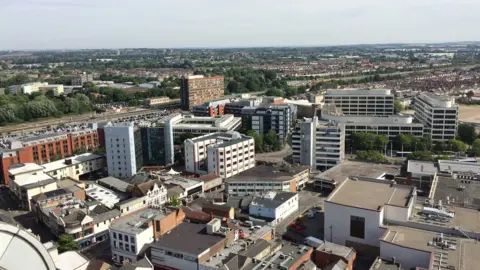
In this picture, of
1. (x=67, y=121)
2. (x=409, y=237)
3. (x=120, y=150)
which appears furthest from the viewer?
(x=67, y=121)

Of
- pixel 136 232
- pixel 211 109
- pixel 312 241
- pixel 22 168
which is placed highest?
pixel 211 109

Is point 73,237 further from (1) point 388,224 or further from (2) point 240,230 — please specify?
(1) point 388,224

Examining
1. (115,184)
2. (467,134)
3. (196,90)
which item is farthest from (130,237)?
(196,90)

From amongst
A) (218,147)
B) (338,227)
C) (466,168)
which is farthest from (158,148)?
(466,168)

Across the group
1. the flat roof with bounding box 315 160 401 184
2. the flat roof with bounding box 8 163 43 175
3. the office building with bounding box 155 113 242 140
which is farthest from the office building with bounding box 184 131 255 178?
the flat roof with bounding box 8 163 43 175

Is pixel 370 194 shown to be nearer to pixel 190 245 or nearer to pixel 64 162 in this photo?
pixel 190 245

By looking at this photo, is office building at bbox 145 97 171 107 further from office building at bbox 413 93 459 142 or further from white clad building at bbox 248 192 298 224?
white clad building at bbox 248 192 298 224

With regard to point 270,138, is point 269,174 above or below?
below
